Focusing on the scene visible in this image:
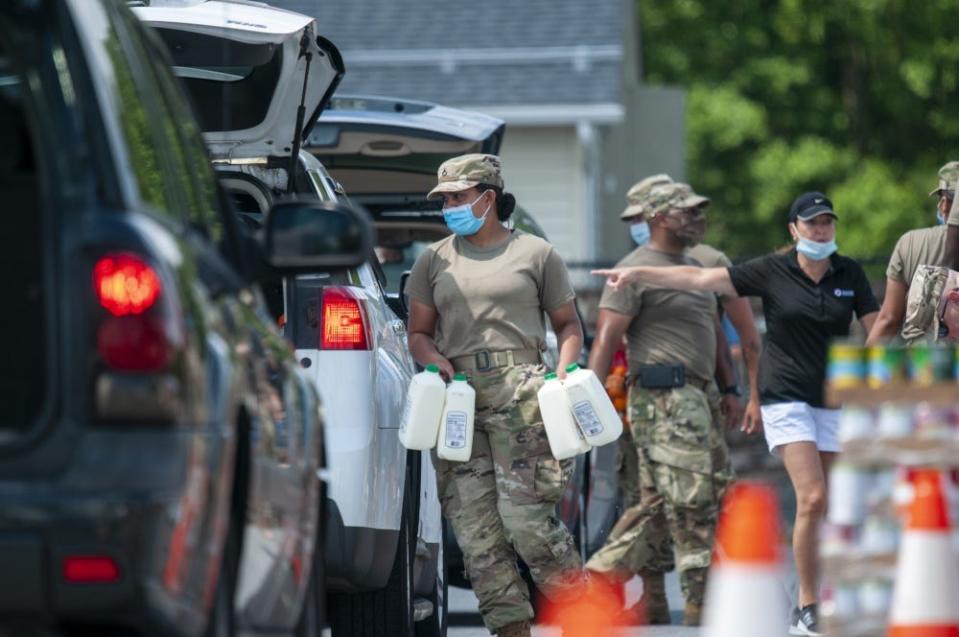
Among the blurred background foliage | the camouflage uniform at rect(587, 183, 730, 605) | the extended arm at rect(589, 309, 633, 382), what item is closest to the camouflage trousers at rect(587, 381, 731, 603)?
the camouflage uniform at rect(587, 183, 730, 605)

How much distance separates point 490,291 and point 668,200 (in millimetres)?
2530

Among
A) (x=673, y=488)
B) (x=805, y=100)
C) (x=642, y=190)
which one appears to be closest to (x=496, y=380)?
(x=673, y=488)

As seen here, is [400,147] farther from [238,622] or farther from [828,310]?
[238,622]

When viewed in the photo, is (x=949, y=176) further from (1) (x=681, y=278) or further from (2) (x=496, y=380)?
(2) (x=496, y=380)

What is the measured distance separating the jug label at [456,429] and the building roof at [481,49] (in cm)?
1720

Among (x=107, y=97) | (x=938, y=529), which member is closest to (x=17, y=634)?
(x=107, y=97)

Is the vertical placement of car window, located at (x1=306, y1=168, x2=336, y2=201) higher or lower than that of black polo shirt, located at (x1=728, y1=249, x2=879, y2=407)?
higher

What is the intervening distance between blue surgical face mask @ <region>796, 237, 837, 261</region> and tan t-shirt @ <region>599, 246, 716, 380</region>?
4.27 feet

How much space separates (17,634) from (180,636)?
1.00 feet

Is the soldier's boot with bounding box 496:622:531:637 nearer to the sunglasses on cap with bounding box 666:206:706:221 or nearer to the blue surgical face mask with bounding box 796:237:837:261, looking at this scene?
the blue surgical face mask with bounding box 796:237:837:261

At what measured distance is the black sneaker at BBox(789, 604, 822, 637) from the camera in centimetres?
1014

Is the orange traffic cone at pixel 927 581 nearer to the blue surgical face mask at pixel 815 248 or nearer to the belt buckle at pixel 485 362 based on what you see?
the belt buckle at pixel 485 362

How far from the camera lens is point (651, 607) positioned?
1185 centimetres

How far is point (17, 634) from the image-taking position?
14.4 ft
